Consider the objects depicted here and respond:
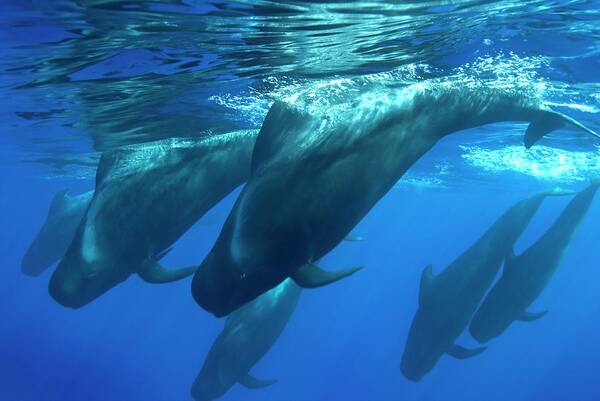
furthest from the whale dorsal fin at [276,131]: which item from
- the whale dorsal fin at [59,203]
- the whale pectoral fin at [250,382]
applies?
the whale dorsal fin at [59,203]

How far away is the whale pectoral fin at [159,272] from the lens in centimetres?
838

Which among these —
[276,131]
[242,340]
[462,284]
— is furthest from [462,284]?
[276,131]

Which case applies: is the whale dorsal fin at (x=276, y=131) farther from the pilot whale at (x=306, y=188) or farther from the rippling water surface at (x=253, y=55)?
the rippling water surface at (x=253, y=55)

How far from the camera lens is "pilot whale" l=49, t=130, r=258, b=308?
8.80 metres

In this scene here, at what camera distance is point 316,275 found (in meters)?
5.82

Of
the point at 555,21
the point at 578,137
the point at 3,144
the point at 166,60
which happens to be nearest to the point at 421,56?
the point at 555,21

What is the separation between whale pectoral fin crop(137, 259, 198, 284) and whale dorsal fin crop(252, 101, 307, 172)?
2.56 metres

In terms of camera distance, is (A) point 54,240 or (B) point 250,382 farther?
(A) point 54,240

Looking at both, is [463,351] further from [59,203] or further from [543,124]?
[59,203]

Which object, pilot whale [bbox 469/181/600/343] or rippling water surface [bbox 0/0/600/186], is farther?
pilot whale [bbox 469/181/600/343]

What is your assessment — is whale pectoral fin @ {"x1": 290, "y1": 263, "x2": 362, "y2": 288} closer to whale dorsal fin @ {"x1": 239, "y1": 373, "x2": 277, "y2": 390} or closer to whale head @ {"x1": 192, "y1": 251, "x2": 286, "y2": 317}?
whale head @ {"x1": 192, "y1": 251, "x2": 286, "y2": 317}

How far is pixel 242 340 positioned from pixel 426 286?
5.14m

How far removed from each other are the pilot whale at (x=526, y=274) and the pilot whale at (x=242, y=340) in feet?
18.1

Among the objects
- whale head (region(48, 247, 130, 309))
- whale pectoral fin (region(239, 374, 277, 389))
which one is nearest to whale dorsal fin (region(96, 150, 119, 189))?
whale head (region(48, 247, 130, 309))
